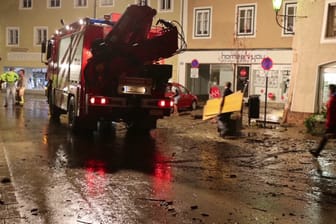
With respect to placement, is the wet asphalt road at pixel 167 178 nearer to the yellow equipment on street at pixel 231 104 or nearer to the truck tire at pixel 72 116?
the truck tire at pixel 72 116

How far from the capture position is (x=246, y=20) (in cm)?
3266

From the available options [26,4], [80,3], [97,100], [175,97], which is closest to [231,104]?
[97,100]

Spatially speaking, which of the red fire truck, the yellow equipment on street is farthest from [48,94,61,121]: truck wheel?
the yellow equipment on street

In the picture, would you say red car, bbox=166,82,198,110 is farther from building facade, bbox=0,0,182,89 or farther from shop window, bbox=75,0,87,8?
shop window, bbox=75,0,87,8

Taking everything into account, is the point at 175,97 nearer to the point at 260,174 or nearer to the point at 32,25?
the point at 260,174

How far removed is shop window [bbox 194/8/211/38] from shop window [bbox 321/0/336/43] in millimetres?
16404

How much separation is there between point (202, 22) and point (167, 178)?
2683 centimetres

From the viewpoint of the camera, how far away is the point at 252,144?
535 inches

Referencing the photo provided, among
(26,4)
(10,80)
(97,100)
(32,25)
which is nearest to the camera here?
(97,100)

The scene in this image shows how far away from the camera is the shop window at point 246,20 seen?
3234cm

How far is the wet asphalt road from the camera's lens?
21.4ft

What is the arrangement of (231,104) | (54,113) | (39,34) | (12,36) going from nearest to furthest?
(231,104)
(54,113)
(39,34)
(12,36)

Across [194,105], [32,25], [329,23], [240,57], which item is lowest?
[194,105]

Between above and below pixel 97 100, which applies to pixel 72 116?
below
